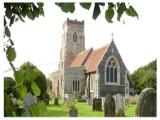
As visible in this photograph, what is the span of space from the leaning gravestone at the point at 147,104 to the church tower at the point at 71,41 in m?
24.5

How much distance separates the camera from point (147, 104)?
6.67m

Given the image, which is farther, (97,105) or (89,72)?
(89,72)

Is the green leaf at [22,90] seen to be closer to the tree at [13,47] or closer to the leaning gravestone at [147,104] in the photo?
the tree at [13,47]

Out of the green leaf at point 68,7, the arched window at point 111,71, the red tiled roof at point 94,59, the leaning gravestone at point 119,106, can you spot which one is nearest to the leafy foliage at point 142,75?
the arched window at point 111,71

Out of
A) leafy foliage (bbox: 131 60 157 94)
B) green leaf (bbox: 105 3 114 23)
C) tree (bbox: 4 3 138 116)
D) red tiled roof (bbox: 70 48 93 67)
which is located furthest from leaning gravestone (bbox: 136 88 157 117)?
red tiled roof (bbox: 70 48 93 67)

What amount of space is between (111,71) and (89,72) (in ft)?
5.84

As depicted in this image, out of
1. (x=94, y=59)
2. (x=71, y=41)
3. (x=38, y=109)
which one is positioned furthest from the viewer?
(x=71, y=41)

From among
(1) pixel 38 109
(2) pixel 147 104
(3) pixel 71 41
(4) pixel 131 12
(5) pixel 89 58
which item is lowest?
(2) pixel 147 104

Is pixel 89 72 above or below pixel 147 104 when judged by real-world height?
above

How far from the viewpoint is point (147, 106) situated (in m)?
6.66

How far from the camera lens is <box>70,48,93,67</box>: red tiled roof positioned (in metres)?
29.2

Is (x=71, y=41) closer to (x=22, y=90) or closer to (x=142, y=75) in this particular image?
(x=142, y=75)

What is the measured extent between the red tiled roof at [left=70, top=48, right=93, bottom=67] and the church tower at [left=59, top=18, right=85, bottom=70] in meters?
0.72

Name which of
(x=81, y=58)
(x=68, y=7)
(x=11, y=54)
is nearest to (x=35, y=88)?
(x=11, y=54)
